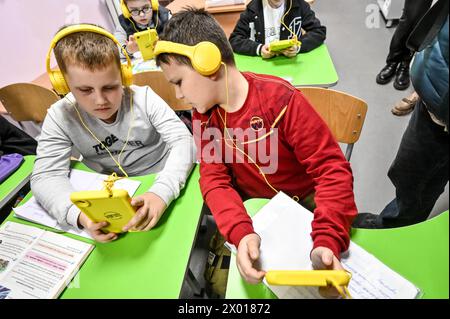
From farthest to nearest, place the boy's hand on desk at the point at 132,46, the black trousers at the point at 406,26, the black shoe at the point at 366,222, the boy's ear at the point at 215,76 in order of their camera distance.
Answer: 1. the black trousers at the point at 406,26
2. the boy's hand on desk at the point at 132,46
3. the black shoe at the point at 366,222
4. the boy's ear at the point at 215,76

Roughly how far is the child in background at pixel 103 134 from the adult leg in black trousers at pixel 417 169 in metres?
0.73

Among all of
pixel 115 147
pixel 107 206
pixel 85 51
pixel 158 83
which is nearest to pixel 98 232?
pixel 107 206

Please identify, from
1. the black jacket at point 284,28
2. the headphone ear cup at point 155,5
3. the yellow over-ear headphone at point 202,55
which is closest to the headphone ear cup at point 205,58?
the yellow over-ear headphone at point 202,55

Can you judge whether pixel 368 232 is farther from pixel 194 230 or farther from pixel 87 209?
pixel 87 209

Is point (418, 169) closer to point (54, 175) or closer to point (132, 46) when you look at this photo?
point (54, 175)

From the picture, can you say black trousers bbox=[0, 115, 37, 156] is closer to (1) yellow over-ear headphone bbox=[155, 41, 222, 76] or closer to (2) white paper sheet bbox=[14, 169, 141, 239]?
(2) white paper sheet bbox=[14, 169, 141, 239]

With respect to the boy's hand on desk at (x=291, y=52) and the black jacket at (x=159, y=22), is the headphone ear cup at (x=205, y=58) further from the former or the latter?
the black jacket at (x=159, y=22)

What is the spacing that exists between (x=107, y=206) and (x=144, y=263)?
0.57 feet

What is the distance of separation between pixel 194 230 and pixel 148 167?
55 centimetres

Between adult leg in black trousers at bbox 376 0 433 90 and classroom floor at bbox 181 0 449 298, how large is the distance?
0.08 metres

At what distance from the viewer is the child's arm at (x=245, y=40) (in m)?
1.63

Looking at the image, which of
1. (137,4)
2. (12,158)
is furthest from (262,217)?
(137,4)

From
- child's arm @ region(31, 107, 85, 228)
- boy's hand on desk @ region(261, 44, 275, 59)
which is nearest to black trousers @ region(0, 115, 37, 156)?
child's arm @ region(31, 107, 85, 228)
